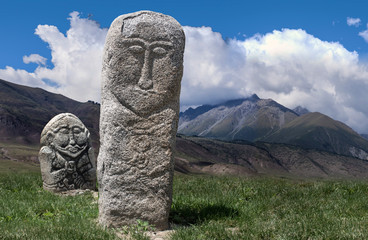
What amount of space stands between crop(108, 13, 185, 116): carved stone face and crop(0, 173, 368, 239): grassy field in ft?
7.50

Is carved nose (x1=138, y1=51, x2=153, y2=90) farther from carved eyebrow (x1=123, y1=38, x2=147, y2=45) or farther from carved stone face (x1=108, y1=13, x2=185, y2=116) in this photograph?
carved eyebrow (x1=123, y1=38, x2=147, y2=45)

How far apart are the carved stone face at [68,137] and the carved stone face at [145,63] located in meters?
5.78

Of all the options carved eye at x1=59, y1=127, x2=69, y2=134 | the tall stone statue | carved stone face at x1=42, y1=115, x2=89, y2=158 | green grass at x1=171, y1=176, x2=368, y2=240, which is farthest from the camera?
carved eye at x1=59, y1=127, x2=69, y2=134

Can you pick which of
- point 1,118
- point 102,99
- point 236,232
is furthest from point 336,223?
point 1,118

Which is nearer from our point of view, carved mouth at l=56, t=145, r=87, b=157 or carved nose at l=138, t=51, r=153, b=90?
carved nose at l=138, t=51, r=153, b=90

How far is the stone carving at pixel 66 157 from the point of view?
11227 mm

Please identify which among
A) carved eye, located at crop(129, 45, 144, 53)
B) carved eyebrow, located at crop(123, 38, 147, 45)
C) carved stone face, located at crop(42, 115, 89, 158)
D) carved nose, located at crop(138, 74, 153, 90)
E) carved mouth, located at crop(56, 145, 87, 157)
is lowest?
carved mouth, located at crop(56, 145, 87, 157)

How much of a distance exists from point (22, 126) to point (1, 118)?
543 centimetres

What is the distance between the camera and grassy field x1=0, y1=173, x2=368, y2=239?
555cm

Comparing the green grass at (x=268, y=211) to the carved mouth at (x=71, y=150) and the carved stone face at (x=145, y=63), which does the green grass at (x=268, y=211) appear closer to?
the carved stone face at (x=145, y=63)

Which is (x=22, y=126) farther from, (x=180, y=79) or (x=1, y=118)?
(x=180, y=79)

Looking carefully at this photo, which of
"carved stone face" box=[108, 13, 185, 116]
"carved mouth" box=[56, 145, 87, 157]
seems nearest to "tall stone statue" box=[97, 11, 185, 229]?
"carved stone face" box=[108, 13, 185, 116]

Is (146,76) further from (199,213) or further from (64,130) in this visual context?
(64,130)

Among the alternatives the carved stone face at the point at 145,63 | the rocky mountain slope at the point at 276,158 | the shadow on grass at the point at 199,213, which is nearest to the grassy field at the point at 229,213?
the shadow on grass at the point at 199,213
